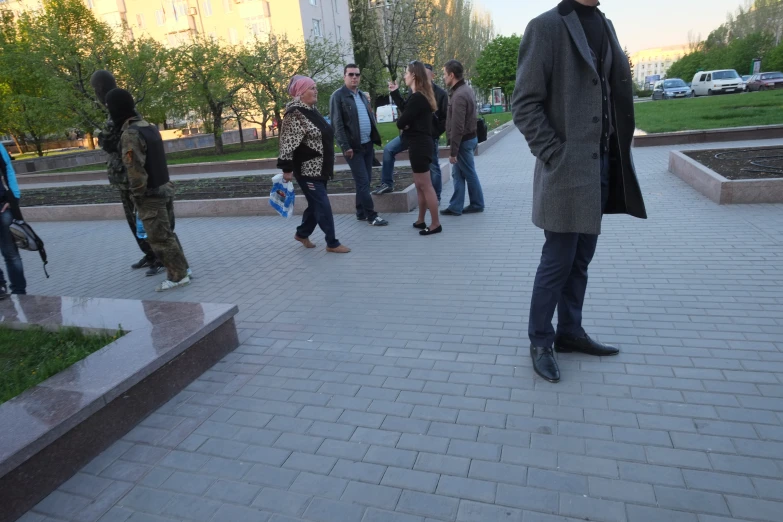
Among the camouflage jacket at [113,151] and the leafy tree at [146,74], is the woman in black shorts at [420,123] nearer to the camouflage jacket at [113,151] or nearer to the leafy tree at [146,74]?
the camouflage jacket at [113,151]

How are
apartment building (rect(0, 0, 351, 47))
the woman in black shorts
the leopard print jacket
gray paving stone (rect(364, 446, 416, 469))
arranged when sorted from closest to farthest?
gray paving stone (rect(364, 446, 416, 469))
the leopard print jacket
the woman in black shorts
apartment building (rect(0, 0, 351, 47))

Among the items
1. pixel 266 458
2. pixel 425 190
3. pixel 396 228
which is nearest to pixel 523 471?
pixel 266 458

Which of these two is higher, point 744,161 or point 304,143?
point 304,143

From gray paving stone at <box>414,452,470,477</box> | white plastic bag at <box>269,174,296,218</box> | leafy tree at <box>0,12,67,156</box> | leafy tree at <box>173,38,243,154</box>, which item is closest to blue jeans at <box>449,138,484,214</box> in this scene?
white plastic bag at <box>269,174,296,218</box>

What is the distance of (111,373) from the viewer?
10.2 ft

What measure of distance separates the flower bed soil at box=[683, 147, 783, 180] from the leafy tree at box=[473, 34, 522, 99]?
40.0 meters

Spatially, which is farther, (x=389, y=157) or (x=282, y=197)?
(x=389, y=157)

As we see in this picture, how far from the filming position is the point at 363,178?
7523mm

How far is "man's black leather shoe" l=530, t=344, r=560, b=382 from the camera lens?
323 centimetres

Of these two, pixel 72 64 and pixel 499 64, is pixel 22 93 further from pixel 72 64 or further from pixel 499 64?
pixel 499 64

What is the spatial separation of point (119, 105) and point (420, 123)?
3.23m

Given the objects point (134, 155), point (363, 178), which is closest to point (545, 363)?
point (134, 155)

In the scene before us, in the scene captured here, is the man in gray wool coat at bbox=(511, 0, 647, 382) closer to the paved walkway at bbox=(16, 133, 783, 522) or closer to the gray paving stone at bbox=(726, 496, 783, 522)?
the paved walkway at bbox=(16, 133, 783, 522)

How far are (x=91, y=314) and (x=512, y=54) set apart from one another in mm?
48470
